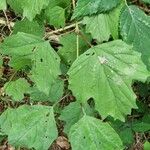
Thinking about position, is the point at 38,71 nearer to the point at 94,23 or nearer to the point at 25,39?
the point at 25,39

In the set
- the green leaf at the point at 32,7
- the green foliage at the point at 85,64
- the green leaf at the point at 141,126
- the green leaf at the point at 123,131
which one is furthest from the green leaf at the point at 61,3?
the green leaf at the point at 141,126

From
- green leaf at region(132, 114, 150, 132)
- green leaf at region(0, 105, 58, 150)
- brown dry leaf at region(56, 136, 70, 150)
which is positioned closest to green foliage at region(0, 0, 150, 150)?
green leaf at region(0, 105, 58, 150)

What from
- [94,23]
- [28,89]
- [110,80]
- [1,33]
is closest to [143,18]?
[94,23]

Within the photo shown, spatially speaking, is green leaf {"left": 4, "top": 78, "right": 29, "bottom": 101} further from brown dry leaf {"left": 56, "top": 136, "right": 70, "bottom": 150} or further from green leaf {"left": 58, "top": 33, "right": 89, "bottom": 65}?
brown dry leaf {"left": 56, "top": 136, "right": 70, "bottom": 150}

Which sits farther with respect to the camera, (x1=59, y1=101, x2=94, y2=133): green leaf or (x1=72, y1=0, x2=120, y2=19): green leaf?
(x1=59, y1=101, x2=94, y2=133): green leaf

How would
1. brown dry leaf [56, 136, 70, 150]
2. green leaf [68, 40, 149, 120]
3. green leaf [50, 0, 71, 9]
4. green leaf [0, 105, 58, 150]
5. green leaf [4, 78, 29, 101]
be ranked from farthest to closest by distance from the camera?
brown dry leaf [56, 136, 70, 150]
green leaf [4, 78, 29, 101]
green leaf [50, 0, 71, 9]
green leaf [0, 105, 58, 150]
green leaf [68, 40, 149, 120]

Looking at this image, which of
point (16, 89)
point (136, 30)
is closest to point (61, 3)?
point (136, 30)
